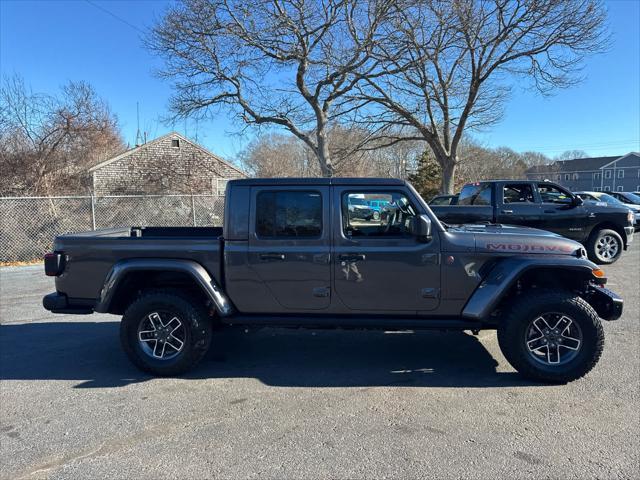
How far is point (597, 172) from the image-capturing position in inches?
2958

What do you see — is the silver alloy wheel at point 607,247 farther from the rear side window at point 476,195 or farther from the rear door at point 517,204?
the rear side window at point 476,195

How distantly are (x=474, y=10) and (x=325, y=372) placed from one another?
18469 mm

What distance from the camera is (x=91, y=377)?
4.13 meters

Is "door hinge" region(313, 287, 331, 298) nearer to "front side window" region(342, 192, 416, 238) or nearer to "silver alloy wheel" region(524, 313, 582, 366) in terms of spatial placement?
"front side window" region(342, 192, 416, 238)

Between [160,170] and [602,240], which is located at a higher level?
[160,170]

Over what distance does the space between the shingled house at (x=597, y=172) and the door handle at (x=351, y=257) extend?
79897 mm

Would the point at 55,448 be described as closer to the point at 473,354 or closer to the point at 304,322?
the point at 304,322

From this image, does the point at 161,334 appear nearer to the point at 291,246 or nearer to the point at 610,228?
the point at 291,246

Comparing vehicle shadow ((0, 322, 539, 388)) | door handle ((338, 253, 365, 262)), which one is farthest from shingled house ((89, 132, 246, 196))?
door handle ((338, 253, 365, 262))

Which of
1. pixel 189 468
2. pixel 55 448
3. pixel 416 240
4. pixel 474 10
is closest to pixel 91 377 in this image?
pixel 55 448

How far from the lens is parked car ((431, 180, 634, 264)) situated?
30.3ft

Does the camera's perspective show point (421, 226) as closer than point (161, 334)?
Yes

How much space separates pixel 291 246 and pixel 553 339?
2597mm

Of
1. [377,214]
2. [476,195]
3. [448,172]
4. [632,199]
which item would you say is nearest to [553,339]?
[377,214]
